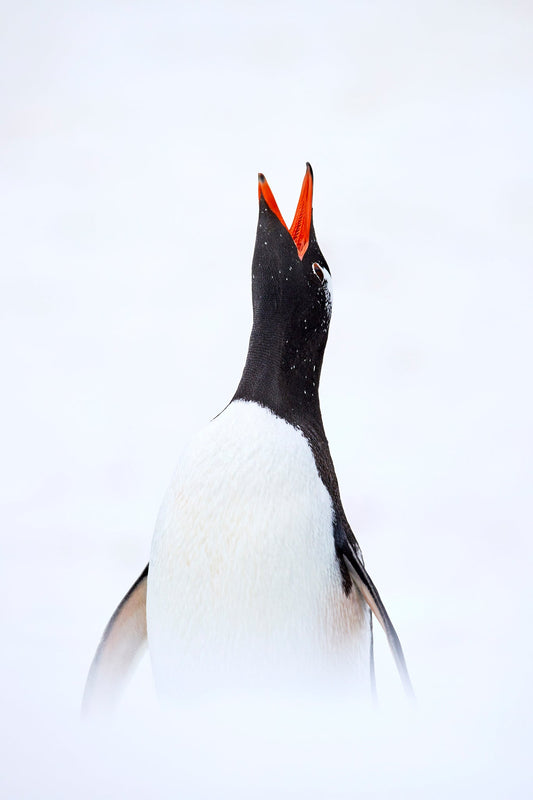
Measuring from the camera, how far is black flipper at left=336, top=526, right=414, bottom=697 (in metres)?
1.20

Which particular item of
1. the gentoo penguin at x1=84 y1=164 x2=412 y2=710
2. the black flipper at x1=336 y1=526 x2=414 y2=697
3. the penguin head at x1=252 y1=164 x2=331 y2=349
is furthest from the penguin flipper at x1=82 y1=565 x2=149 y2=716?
the penguin head at x1=252 y1=164 x2=331 y2=349

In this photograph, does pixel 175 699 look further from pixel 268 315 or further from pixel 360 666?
pixel 268 315

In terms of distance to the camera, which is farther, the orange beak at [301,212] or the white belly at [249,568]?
the orange beak at [301,212]

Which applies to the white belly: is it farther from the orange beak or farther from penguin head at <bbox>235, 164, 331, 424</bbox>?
the orange beak

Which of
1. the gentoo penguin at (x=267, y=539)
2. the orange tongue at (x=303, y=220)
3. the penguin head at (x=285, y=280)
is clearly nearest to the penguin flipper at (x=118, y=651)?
the gentoo penguin at (x=267, y=539)

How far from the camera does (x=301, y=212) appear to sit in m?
1.42

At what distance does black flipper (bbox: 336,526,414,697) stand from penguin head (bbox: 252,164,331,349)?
326 mm

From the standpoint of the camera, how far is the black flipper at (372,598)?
1204 millimetres

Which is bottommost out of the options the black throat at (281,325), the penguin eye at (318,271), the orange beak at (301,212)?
the black throat at (281,325)

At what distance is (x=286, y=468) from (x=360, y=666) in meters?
0.33

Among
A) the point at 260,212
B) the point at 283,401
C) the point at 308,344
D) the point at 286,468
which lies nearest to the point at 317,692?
the point at 286,468

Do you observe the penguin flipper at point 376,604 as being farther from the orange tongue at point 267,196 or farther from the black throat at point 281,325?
A: the orange tongue at point 267,196

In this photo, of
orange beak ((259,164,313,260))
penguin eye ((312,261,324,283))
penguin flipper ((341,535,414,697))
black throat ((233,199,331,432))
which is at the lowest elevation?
penguin flipper ((341,535,414,697))

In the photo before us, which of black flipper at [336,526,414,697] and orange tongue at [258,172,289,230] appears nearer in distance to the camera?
black flipper at [336,526,414,697]
